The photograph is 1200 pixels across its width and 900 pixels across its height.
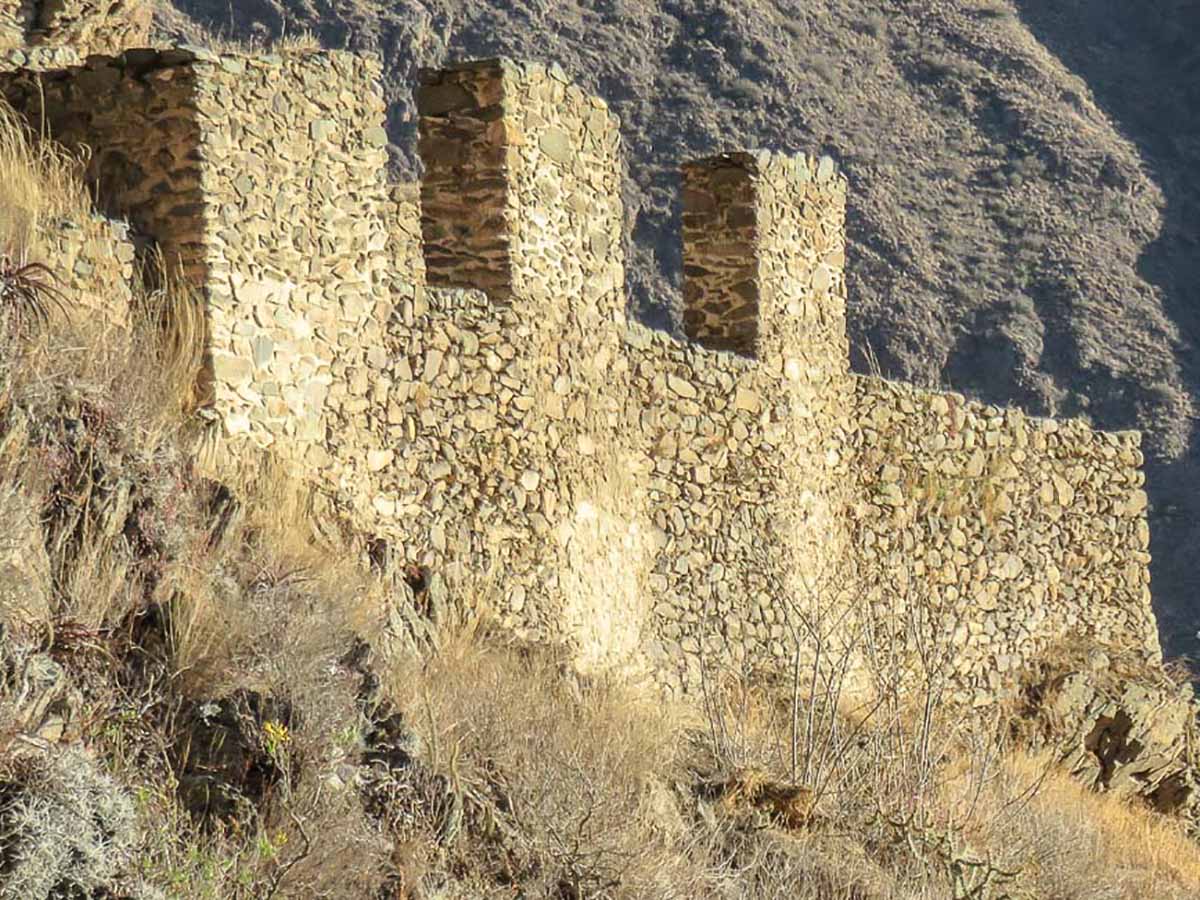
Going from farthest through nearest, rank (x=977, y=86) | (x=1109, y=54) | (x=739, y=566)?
(x=1109, y=54), (x=977, y=86), (x=739, y=566)

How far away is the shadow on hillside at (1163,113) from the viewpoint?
3038 cm

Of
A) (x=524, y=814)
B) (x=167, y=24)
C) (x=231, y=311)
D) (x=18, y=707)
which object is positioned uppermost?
(x=167, y=24)

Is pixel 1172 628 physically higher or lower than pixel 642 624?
lower

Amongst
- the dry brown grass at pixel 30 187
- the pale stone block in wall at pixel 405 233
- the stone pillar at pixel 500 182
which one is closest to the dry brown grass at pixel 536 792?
the pale stone block in wall at pixel 405 233

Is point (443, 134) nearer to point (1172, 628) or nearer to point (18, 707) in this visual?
point (18, 707)

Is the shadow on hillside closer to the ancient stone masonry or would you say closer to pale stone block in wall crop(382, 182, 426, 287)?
the ancient stone masonry

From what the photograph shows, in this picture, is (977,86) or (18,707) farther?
(977,86)

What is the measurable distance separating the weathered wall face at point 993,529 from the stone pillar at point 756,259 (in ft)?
3.38

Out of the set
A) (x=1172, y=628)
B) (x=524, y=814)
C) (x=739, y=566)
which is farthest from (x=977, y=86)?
(x=524, y=814)

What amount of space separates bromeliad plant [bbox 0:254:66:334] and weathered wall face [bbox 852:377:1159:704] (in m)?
6.99

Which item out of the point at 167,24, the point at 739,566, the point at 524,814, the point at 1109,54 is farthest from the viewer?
the point at 1109,54

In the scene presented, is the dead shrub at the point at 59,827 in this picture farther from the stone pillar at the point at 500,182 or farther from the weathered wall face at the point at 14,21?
the weathered wall face at the point at 14,21

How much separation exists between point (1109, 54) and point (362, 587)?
32581 millimetres

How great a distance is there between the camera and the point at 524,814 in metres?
7.46
